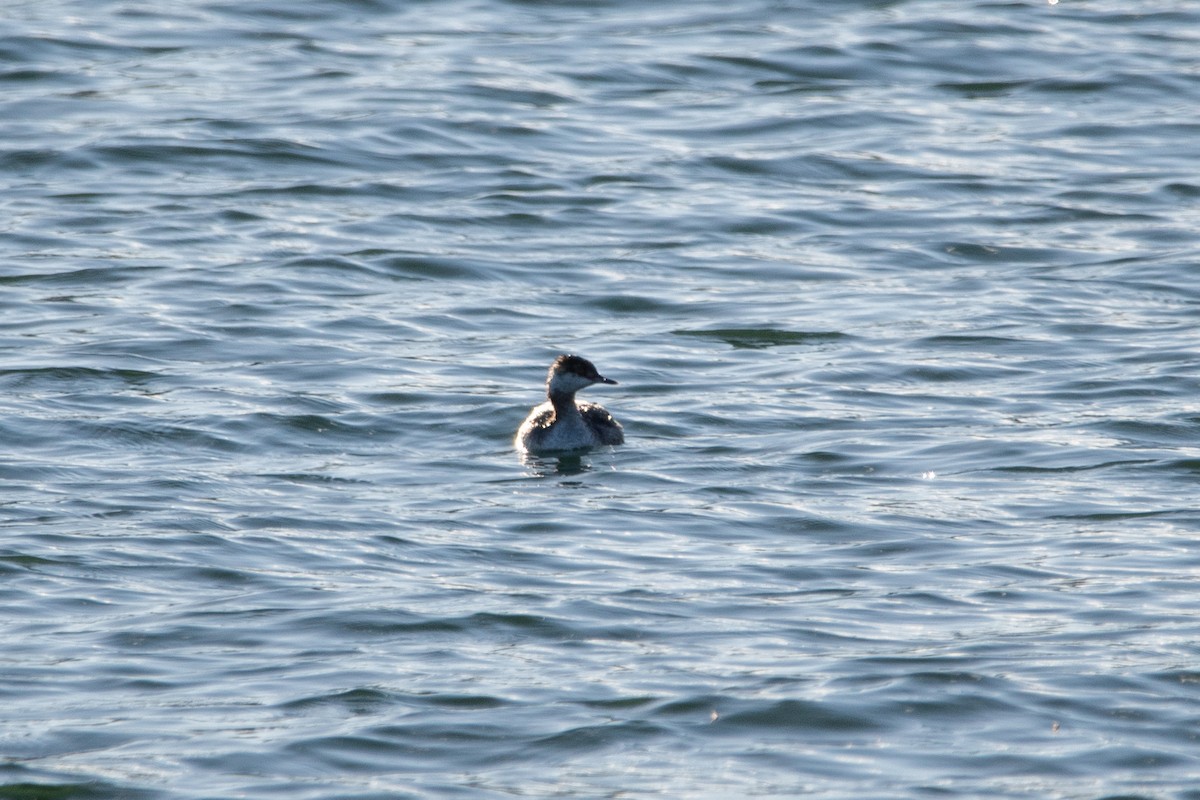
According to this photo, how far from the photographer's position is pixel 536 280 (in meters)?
16.5

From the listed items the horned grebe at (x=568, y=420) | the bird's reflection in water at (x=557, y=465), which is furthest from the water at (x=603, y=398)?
the horned grebe at (x=568, y=420)

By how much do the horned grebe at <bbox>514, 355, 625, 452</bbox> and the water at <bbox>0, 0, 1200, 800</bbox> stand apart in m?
0.18

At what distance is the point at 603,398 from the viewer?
14.3m

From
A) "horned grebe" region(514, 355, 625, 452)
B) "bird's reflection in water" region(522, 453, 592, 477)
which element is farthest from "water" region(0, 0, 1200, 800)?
"horned grebe" region(514, 355, 625, 452)

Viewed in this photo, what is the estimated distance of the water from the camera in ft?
26.8

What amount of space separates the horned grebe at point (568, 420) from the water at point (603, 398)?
7.0 inches

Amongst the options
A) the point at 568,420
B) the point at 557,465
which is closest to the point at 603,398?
the point at 568,420

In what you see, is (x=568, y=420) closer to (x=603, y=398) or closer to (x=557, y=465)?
(x=557, y=465)

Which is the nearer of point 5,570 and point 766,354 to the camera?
point 5,570

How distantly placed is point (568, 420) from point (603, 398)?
1476 mm

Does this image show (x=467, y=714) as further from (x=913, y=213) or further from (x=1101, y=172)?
(x=1101, y=172)

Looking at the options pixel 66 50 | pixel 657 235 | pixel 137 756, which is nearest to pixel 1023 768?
pixel 137 756

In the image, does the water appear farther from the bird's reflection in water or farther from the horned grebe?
the horned grebe

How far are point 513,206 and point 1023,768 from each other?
37.4ft
